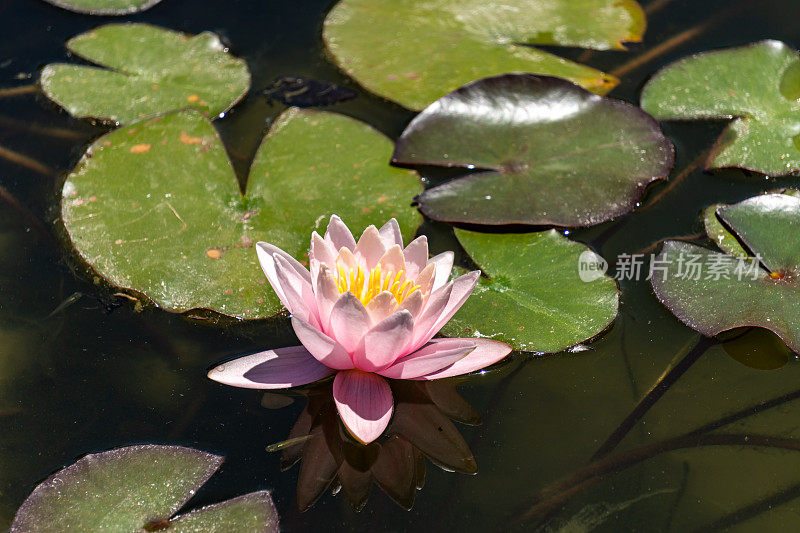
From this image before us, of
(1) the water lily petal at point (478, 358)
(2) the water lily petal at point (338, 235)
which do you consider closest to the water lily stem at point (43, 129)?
Answer: (2) the water lily petal at point (338, 235)

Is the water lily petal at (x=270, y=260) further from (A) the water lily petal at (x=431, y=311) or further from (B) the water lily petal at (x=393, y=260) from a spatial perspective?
(A) the water lily petal at (x=431, y=311)

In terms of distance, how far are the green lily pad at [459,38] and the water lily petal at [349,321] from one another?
161 centimetres

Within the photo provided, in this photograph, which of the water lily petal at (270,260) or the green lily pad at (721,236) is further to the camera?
the green lily pad at (721,236)

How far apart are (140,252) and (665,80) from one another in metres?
2.56

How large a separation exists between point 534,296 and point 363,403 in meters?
0.79

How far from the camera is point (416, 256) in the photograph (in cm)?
244

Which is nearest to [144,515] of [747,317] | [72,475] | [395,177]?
Result: [72,475]

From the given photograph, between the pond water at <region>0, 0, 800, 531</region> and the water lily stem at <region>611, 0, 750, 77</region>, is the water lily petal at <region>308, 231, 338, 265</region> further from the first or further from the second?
the water lily stem at <region>611, 0, 750, 77</region>

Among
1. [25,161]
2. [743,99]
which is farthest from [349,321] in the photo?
[743,99]

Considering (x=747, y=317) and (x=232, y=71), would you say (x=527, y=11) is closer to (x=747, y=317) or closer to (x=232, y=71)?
(x=232, y=71)

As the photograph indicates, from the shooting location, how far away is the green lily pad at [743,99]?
3230mm

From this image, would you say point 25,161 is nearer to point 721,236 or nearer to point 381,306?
point 381,306

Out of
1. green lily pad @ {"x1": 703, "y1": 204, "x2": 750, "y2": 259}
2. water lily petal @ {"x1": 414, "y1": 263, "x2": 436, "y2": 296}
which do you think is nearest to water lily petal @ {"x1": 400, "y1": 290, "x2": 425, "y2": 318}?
water lily petal @ {"x1": 414, "y1": 263, "x2": 436, "y2": 296}

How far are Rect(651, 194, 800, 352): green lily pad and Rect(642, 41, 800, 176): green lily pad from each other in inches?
13.6
